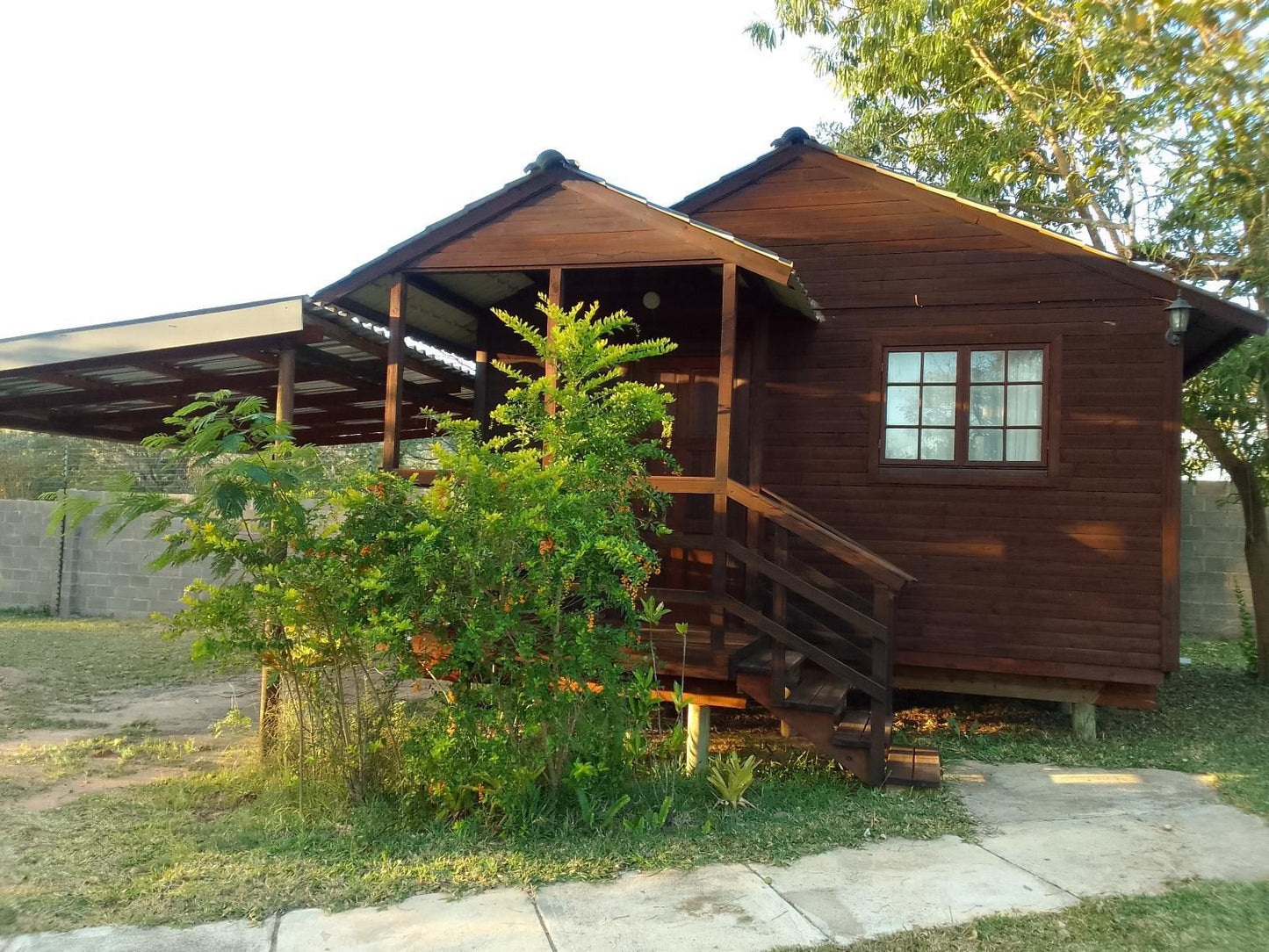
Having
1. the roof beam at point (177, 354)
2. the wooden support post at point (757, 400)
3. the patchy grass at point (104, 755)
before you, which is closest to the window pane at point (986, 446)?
the wooden support post at point (757, 400)

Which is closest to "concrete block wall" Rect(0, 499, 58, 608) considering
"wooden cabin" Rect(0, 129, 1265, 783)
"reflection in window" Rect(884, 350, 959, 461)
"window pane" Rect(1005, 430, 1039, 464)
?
"wooden cabin" Rect(0, 129, 1265, 783)

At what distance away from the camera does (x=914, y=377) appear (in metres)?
7.49

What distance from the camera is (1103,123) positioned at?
8828 mm

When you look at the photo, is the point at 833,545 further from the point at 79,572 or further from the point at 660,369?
the point at 79,572

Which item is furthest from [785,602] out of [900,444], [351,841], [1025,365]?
[1025,365]

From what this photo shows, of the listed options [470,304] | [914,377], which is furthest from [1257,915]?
[470,304]

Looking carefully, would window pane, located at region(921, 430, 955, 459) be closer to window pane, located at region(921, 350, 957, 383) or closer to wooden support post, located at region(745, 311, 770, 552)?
window pane, located at region(921, 350, 957, 383)

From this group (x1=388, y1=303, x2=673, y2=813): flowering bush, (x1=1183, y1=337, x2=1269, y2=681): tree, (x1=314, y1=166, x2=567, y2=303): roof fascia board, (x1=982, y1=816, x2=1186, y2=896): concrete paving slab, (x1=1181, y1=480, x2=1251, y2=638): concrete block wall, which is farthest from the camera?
(x1=1181, y1=480, x2=1251, y2=638): concrete block wall

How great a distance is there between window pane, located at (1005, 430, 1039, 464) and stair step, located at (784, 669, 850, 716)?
2238mm

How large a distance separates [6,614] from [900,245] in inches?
528

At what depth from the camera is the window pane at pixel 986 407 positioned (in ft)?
24.0

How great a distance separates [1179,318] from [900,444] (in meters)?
2.06

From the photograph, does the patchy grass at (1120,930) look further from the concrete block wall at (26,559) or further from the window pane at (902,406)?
the concrete block wall at (26,559)

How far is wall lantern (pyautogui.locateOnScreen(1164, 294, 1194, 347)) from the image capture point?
671 cm
